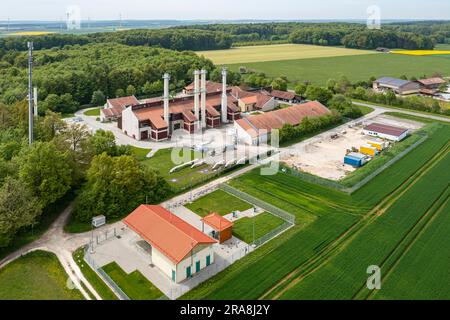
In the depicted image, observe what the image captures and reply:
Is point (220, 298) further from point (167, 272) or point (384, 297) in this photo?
point (384, 297)

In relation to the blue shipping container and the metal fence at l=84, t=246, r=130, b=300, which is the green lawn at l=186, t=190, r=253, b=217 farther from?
the blue shipping container

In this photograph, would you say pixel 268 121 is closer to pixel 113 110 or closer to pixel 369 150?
pixel 369 150

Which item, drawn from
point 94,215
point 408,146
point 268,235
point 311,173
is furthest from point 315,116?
point 94,215

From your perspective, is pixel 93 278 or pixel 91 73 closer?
pixel 93 278

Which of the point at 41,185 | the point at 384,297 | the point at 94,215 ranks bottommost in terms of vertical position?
the point at 384,297

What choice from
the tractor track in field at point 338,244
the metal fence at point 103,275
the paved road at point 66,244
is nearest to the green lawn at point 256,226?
the tractor track in field at point 338,244

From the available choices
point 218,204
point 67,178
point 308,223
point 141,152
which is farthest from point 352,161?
point 67,178

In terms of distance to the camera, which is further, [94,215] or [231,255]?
[94,215]
